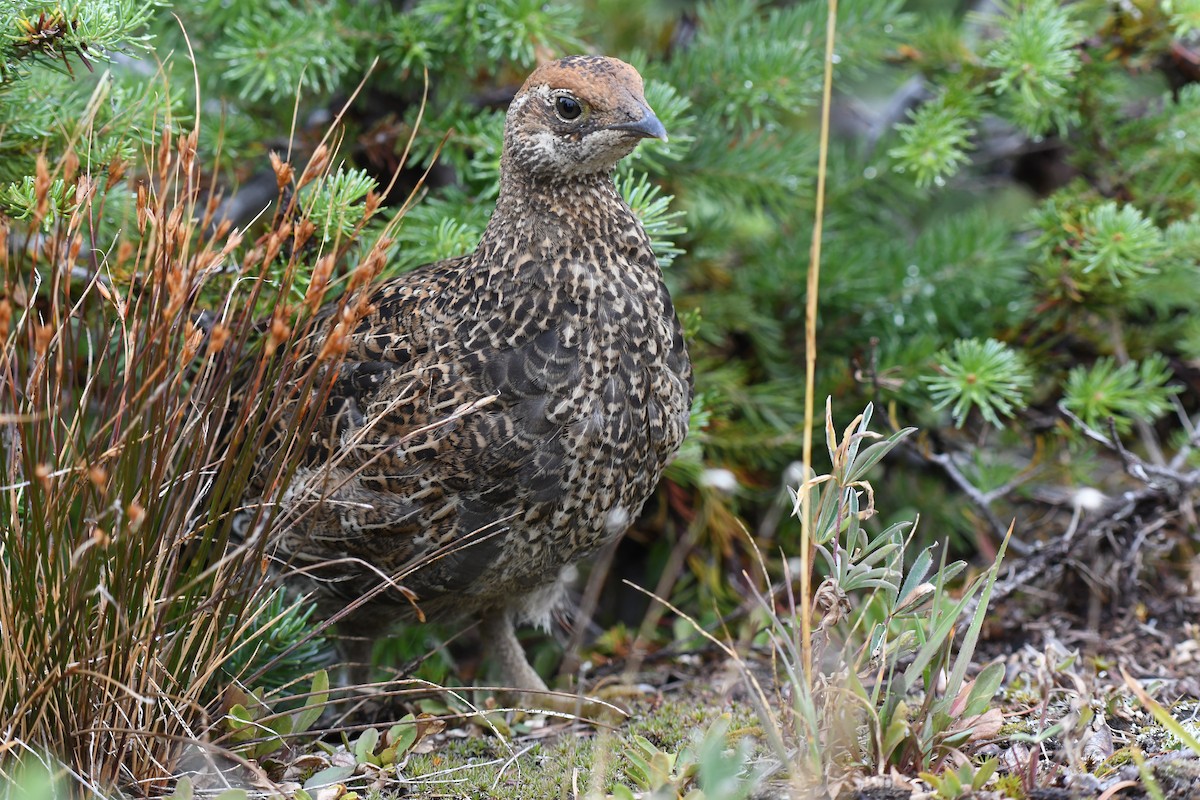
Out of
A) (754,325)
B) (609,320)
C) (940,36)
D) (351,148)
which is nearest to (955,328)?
(754,325)

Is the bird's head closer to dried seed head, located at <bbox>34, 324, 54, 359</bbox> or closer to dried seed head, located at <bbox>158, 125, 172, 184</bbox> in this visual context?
dried seed head, located at <bbox>158, 125, 172, 184</bbox>

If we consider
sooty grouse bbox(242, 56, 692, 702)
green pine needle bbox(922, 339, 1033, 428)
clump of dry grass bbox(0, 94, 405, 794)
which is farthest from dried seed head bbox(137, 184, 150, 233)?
green pine needle bbox(922, 339, 1033, 428)

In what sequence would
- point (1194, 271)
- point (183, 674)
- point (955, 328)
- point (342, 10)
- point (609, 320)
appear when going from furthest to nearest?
point (955, 328)
point (1194, 271)
point (342, 10)
point (609, 320)
point (183, 674)

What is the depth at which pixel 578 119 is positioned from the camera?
275 cm

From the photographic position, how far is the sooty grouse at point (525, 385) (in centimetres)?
275

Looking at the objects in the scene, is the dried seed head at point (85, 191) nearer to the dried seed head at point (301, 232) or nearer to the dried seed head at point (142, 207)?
the dried seed head at point (142, 207)

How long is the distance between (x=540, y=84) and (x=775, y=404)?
169cm

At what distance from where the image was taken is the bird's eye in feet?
9.00

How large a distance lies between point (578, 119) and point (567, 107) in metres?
0.04

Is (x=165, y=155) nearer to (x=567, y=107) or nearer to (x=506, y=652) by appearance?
(x=567, y=107)

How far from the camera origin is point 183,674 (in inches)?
96.3

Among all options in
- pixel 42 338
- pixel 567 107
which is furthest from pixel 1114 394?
pixel 42 338

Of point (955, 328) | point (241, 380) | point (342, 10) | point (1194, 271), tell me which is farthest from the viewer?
point (955, 328)

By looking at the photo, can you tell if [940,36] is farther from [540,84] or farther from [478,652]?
[478,652]
